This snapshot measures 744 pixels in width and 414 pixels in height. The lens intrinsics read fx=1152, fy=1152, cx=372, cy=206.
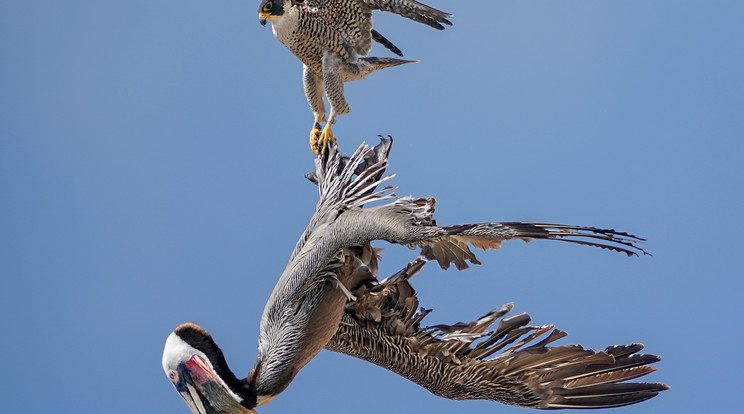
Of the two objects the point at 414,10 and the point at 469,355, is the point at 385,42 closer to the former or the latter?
the point at 414,10

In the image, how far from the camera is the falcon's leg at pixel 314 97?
544 centimetres

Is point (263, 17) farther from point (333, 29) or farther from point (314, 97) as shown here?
point (314, 97)

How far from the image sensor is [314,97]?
5461 millimetres

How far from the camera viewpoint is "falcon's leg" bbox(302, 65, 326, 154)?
544 cm

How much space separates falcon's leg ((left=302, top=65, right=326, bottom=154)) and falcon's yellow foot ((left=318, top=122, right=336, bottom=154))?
0.04 m

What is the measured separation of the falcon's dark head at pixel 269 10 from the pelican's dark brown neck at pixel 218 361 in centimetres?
141

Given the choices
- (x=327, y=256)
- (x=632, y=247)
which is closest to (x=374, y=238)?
(x=327, y=256)

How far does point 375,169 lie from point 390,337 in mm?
759

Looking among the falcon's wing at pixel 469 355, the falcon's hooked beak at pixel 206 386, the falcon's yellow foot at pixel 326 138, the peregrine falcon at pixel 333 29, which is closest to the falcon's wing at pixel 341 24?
the peregrine falcon at pixel 333 29

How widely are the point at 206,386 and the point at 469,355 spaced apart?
3.84ft

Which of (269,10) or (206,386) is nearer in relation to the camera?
(206,386)

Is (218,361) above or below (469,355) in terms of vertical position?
below

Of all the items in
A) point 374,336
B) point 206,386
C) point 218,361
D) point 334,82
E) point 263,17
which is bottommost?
point 206,386

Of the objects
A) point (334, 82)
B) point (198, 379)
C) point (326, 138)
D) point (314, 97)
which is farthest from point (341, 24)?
point (198, 379)
